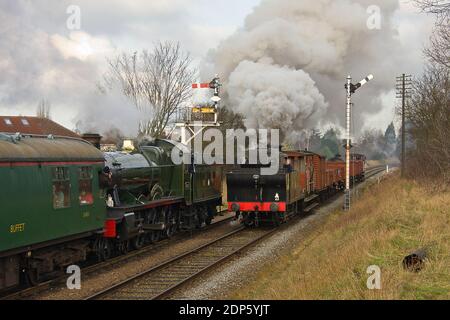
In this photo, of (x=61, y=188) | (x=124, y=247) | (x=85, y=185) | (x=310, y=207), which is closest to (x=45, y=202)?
(x=61, y=188)

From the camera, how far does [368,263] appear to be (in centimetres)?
897

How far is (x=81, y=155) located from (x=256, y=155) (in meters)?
8.09

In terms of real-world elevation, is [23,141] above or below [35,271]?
above

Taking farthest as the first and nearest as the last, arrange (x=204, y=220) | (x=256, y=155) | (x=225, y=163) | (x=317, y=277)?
(x=225, y=163) → (x=204, y=220) → (x=256, y=155) → (x=317, y=277)

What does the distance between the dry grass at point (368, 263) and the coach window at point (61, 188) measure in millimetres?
3797

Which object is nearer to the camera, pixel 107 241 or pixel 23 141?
pixel 23 141

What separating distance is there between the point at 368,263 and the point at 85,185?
6050mm

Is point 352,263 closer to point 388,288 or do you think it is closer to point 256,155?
point 388,288

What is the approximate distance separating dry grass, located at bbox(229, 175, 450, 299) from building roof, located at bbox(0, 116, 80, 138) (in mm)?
21084

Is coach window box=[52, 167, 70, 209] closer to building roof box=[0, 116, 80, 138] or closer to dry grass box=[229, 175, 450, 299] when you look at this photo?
dry grass box=[229, 175, 450, 299]

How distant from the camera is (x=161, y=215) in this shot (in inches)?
612

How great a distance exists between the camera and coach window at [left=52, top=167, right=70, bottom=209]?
9664 millimetres
